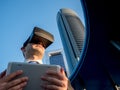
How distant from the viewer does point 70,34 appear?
50125mm

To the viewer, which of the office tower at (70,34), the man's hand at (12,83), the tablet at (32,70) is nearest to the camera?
the man's hand at (12,83)

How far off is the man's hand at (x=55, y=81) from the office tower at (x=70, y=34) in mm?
38769

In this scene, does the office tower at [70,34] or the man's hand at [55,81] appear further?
the office tower at [70,34]

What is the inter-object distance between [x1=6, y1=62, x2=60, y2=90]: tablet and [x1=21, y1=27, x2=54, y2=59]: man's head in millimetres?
500

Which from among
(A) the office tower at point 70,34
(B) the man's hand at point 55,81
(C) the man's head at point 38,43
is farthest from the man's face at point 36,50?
(A) the office tower at point 70,34

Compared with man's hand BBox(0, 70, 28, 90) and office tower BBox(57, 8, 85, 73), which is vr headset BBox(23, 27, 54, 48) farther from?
office tower BBox(57, 8, 85, 73)

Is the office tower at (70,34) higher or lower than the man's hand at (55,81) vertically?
lower

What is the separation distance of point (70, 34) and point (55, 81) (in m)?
48.8

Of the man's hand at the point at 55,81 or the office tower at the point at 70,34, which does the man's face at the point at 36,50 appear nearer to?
the man's hand at the point at 55,81

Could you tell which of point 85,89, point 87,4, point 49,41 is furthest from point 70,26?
point 49,41

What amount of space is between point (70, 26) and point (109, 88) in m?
39.8

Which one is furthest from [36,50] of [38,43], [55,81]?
[55,81]

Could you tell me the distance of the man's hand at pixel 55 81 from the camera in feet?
4.87

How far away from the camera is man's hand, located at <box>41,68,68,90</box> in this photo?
1485 millimetres
